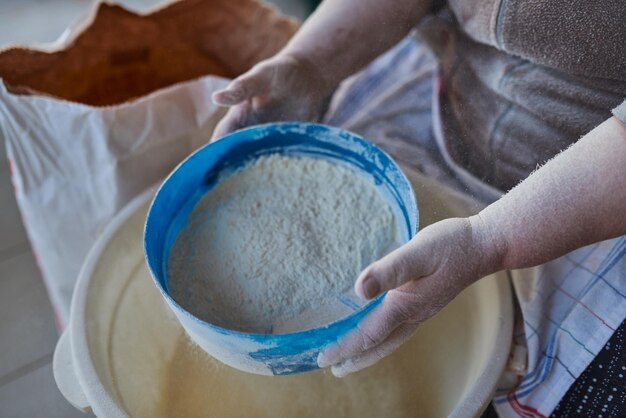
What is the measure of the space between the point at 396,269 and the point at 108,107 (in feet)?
1.51

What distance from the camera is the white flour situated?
0.58 metres

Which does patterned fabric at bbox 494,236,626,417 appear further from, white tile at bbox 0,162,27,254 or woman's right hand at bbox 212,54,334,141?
white tile at bbox 0,162,27,254

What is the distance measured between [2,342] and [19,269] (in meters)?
0.14

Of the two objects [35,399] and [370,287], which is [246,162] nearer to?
[370,287]

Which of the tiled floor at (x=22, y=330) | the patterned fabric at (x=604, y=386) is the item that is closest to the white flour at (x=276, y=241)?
the patterned fabric at (x=604, y=386)

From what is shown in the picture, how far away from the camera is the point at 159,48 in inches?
37.9

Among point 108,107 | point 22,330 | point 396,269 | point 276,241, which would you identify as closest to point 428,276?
point 396,269

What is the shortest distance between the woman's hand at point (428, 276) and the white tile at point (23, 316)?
639 mm

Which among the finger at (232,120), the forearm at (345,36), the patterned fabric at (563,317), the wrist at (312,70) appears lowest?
the patterned fabric at (563,317)

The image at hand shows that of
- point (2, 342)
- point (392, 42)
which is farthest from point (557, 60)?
point (2, 342)

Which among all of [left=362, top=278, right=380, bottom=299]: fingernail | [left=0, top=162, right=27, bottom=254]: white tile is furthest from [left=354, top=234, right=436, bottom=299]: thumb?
[left=0, top=162, right=27, bottom=254]: white tile

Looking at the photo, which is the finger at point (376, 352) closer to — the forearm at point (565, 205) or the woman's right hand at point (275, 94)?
the forearm at point (565, 205)

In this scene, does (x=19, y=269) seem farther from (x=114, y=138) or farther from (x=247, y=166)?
(x=247, y=166)

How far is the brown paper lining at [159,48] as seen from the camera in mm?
906
